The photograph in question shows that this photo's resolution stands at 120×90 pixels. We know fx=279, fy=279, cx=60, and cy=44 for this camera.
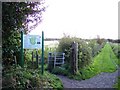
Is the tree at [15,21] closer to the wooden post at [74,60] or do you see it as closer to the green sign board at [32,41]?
the green sign board at [32,41]

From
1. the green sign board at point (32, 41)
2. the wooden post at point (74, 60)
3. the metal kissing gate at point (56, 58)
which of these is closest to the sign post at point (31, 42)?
the green sign board at point (32, 41)

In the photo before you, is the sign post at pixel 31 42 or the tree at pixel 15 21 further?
the sign post at pixel 31 42

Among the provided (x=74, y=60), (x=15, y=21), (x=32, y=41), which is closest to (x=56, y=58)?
(x=74, y=60)

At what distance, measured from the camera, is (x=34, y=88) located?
319 inches

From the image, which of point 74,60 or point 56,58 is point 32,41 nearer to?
point 74,60

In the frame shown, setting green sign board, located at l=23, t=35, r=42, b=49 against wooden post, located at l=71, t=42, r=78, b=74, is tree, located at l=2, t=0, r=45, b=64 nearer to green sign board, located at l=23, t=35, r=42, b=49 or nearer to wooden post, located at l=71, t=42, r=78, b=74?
green sign board, located at l=23, t=35, r=42, b=49

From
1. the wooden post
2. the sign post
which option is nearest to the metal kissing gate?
the wooden post

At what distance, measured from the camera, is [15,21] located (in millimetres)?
9680

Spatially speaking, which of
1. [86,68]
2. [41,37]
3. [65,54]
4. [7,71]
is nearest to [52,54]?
[65,54]

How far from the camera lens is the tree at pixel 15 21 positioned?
9.27 meters

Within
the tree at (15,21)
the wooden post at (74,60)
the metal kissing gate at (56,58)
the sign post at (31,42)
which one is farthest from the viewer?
the metal kissing gate at (56,58)

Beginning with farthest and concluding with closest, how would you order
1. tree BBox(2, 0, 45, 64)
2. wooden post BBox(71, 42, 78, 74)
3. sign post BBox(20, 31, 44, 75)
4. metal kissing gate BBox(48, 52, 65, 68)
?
metal kissing gate BBox(48, 52, 65, 68), wooden post BBox(71, 42, 78, 74), sign post BBox(20, 31, 44, 75), tree BBox(2, 0, 45, 64)

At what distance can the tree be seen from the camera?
9.27 metres

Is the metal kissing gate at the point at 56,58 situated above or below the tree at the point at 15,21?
below
